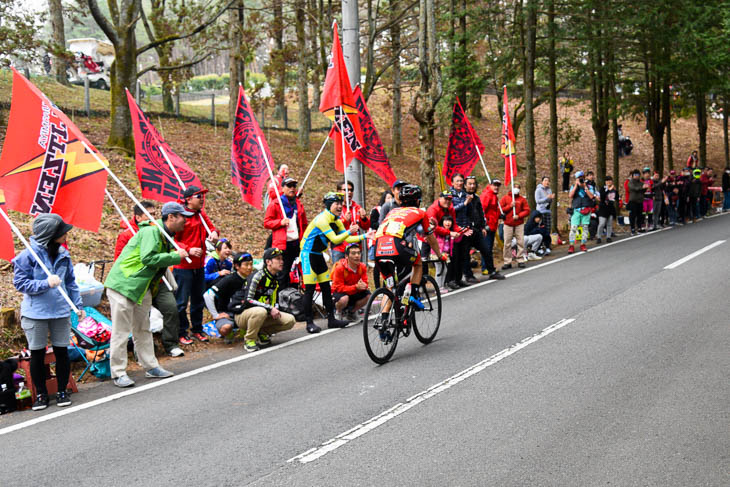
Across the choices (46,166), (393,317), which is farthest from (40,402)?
(393,317)

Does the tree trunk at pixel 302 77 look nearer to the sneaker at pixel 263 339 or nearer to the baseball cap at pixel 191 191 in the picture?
the baseball cap at pixel 191 191

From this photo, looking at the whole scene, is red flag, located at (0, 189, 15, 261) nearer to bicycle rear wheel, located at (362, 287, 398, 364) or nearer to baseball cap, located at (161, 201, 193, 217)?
baseball cap, located at (161, 201, 193, 217)

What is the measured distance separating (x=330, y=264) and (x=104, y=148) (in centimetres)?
863

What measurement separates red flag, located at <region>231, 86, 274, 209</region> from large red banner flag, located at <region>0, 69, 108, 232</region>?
377 centimetres

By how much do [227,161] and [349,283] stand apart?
14.1 metres

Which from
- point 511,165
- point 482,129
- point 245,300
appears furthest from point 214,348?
point 482,129

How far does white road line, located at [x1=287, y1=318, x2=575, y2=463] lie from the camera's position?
5699mm

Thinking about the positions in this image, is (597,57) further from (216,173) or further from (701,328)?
(701,328)

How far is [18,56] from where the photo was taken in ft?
60.5

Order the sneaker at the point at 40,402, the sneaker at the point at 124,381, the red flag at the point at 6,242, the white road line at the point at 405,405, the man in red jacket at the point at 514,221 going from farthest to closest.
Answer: the man in red jacket at the point at 514,221, the sneaker at the point at 124,381, the red flag at the point at 6,242, the sneaker at the point at 40,402, the white road line at the point at 405,405

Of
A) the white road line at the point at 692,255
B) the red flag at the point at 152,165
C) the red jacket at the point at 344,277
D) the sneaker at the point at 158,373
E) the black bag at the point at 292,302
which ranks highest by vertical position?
the red flag at the point at 152,165

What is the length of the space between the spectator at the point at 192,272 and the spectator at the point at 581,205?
1091 centimetres

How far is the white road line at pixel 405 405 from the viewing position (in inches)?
224

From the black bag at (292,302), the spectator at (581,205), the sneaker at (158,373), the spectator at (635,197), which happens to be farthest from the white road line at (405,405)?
the spectator at (635,197)
